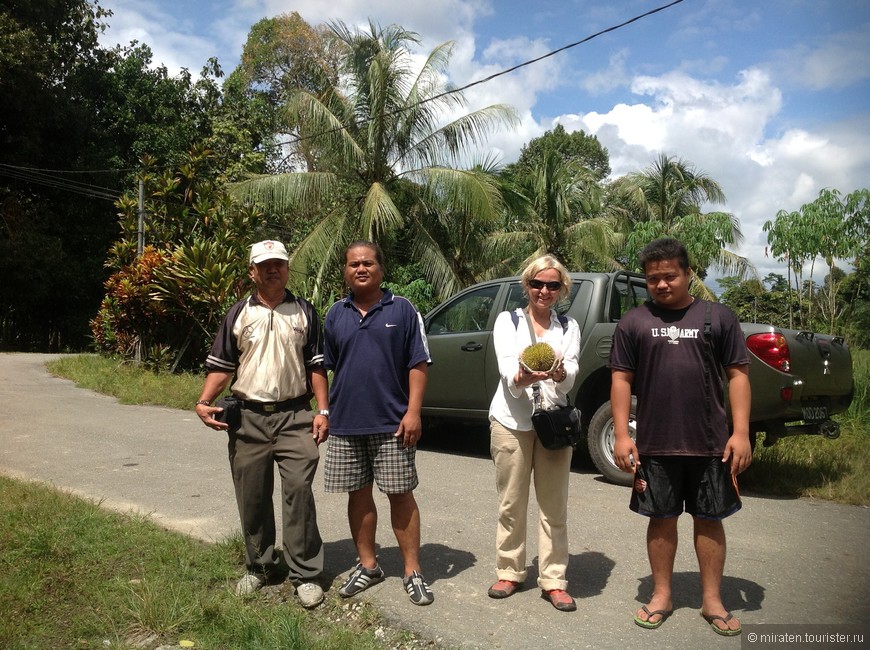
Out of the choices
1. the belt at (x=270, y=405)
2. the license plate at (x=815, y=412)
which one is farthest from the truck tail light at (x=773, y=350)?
the belt at (x=270, y=405)

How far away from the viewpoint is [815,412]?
6156 millimetres

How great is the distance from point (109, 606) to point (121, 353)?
1344 cm

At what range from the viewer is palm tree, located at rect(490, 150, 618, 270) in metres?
21.1

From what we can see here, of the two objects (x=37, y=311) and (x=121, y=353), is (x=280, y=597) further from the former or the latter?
(x=37, y=311)

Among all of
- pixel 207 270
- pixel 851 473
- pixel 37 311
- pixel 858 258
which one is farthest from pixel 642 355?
pixel 37 311

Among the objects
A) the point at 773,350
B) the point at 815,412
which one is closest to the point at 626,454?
the point at 773,350

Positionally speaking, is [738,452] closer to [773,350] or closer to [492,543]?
[492,543]

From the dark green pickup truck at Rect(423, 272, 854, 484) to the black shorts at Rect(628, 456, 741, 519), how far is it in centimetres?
261

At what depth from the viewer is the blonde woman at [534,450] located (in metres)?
3.87

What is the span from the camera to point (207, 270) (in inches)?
537

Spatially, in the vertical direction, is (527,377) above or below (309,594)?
above

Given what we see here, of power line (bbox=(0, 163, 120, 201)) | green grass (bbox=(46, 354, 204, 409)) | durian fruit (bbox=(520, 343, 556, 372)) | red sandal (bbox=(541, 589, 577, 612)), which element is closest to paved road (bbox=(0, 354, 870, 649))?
red sandal (bbox=(541, 589, 577, 612))

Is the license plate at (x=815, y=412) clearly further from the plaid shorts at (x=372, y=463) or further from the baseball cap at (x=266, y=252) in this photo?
the baseball cap at (x=266, y=252)

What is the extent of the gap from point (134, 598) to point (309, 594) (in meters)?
0.83
